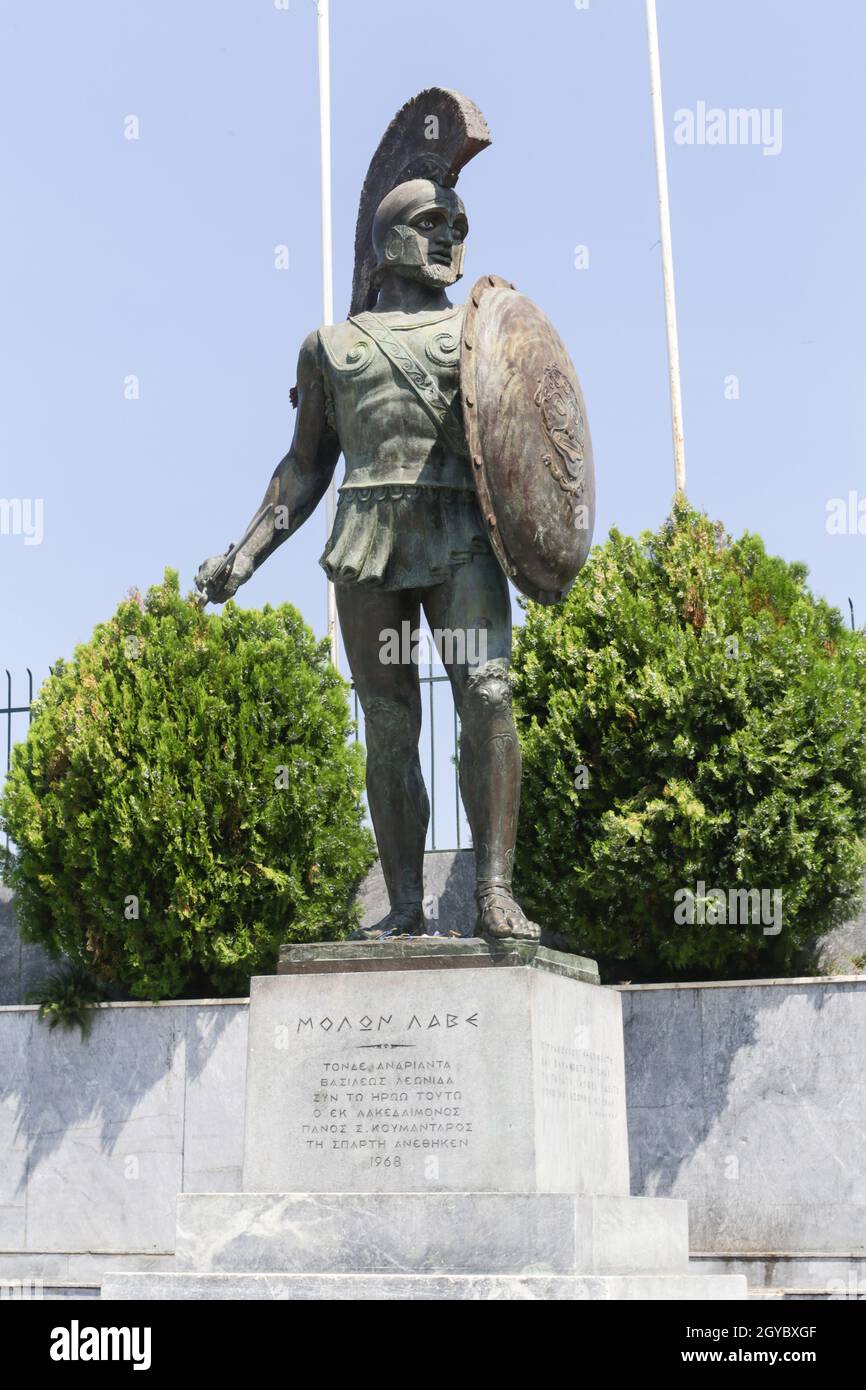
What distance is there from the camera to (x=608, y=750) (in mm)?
14727

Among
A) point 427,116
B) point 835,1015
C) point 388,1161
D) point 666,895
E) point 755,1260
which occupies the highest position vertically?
point 427,116

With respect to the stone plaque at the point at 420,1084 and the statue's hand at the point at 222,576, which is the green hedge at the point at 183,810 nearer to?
the statue's hand at the point at 222,576

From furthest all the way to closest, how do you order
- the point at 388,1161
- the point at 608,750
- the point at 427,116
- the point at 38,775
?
the point at 38,775, the point at 608,750, the point at 427,116, the point at 388,1161

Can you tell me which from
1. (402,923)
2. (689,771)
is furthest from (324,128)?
(402,923)

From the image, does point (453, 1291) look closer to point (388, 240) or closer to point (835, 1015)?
point (388, 240)

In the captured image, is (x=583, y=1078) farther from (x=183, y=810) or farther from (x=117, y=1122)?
(x=117, y=1122)

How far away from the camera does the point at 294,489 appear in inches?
310

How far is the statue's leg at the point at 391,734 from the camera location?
297 inches

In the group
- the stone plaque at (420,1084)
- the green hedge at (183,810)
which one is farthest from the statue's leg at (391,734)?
the green hedge at (183,810)

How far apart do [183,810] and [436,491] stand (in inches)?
329

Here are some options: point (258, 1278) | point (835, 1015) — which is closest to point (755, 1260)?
point (835, 1015)

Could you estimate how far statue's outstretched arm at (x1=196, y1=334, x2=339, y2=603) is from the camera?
7.71 m

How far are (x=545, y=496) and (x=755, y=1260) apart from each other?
27.6 feet

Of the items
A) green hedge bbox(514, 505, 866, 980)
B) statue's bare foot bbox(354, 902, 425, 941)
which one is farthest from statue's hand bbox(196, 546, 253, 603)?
green hedge bbox(514, 505, 866, 980)
